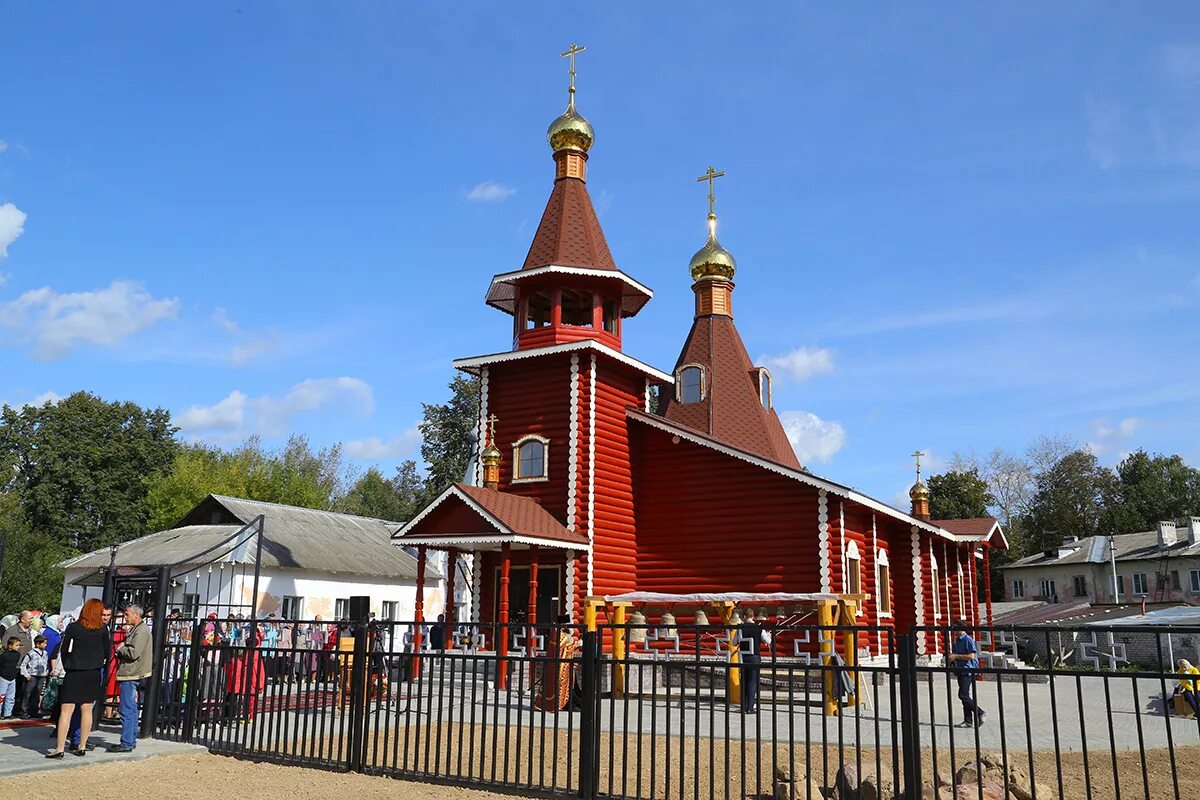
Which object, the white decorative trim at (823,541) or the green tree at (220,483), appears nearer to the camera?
the white decorative trim at (823,541)

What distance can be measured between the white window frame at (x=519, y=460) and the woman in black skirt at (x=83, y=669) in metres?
12.6

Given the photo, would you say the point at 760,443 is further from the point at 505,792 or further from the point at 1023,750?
the point at 505,792

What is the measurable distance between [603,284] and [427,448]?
30.9 metres

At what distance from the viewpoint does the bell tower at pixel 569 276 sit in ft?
74.6

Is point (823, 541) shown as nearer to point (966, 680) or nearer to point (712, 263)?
point (966, 680)

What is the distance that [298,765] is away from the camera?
31.9 ft

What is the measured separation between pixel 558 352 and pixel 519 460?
277 cm

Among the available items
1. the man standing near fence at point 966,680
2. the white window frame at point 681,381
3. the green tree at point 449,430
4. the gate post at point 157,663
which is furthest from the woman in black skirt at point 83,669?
the green tree at point 449,430

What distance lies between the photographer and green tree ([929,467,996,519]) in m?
51.1

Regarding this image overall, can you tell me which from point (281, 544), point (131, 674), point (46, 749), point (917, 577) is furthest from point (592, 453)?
point (281, 544)

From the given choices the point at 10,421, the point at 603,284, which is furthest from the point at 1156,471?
the point at 10,421

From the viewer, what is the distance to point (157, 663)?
447 inches

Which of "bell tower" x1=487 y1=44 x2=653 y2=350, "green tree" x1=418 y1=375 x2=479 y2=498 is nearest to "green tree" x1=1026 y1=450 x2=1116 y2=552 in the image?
"green tree" x1=418 y1=375 x2=479 y2=498

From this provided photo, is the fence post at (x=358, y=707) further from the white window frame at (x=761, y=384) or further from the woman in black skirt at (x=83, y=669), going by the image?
the white window frame at (x=761, y=384)
